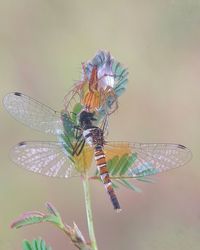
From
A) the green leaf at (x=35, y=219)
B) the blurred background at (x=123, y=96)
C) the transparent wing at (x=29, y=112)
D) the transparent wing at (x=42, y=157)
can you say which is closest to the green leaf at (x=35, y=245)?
the green leaf at (x=35, y=219)

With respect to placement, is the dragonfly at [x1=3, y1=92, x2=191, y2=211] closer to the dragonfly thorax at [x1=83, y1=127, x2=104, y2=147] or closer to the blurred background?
the dragonfly thorax at [x1=83, y1=127, x2=104, y2=147]

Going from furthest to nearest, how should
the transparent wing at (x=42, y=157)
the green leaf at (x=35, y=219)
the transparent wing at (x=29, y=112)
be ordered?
the transparent wing at (x=29, y=112), the transparent wing at (x=42, y=157), the green leaf at (x=35, y=219)

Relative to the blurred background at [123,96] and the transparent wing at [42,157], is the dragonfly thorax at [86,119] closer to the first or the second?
the transparent wing at [42,157]

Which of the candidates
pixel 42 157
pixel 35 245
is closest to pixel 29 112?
pixel 42 157

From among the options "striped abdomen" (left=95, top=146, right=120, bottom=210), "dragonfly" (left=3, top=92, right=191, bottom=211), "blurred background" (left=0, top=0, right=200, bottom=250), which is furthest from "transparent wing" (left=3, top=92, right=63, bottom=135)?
"blurred background" (left=0, top=0, right=200, bottom=250)

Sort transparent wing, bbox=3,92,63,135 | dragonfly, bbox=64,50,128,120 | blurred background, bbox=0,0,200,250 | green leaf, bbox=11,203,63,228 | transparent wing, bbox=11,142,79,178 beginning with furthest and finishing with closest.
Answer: blurred background, bbox=0,0,200,250
transparent wing, bbox=3,92,63,135
transparent wing, bbox=11,142,79,178
dragonfly, bbox=64,50,128,120
green leaf, bbox=11,203,63,228

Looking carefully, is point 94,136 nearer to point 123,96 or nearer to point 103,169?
point 103,169

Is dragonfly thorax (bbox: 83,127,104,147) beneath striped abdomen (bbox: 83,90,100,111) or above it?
→ beneath

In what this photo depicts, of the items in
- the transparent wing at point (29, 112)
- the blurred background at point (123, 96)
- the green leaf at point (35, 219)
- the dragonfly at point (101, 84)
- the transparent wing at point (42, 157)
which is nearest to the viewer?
the green leaf at point (35, 219)
